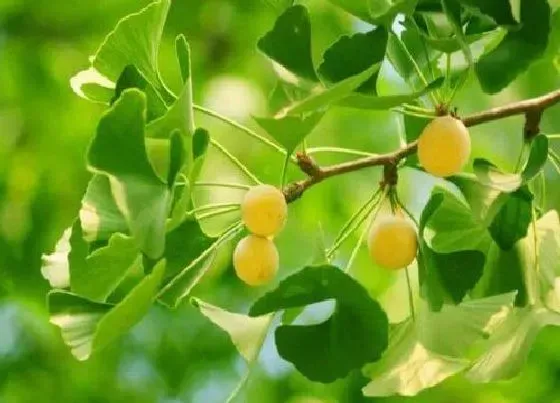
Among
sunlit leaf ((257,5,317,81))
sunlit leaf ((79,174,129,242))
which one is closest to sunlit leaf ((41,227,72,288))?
sunlit leaf ((79,174,129,242))

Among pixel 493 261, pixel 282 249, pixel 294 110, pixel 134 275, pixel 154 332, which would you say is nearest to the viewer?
pixel 294 110

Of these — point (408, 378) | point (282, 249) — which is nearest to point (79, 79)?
point (408, 378)

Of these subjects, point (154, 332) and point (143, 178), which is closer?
point (143, 178)

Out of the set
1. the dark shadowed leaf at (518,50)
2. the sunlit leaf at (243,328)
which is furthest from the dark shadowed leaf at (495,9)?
the sunlit leaf at (243,328)

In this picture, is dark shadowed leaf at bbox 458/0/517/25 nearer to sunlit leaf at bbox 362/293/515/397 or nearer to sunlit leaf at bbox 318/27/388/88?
sunlit leaf at bbox 318/27/388/88

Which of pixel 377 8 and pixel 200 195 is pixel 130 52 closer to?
pixel 377 8

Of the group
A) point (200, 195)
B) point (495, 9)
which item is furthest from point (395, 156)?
point (200, 195)

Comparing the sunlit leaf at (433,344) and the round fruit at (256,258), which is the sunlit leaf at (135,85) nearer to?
the round fruit at (256,258)

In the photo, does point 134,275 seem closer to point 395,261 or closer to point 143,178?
point 143,178
